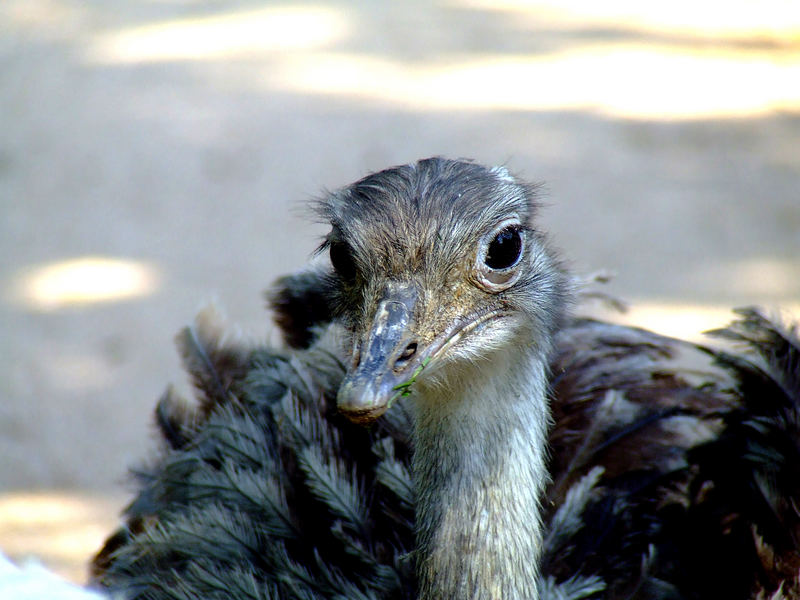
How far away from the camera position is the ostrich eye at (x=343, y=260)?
132 centimetres

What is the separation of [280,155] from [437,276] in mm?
2166

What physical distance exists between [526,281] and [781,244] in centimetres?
176

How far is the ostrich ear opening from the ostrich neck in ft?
2.03

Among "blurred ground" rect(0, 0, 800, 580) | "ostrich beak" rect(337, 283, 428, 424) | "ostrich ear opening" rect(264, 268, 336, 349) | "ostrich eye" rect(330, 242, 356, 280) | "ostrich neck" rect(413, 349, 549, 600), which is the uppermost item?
"blurred ground" rect(0, 0, 800, 580)

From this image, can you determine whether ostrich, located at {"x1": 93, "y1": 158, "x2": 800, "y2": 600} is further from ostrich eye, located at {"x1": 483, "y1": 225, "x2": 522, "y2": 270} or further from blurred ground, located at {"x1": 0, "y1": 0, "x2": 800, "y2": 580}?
blurred ground, located at {"x1": 0, "y1": 0, "x2": 800, "y2": 580}

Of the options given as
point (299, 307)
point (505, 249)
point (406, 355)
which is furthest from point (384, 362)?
point (299, 307)

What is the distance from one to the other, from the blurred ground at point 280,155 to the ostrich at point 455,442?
0.83m

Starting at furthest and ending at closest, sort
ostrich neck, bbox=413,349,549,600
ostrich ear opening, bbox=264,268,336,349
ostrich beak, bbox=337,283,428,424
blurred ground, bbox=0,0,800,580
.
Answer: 1. blurred ground, bbox=0,0,800,580
2. ostrich ear opening, bbox=264,268,336,349
3. ostrich neck, bbox=413,349,549,600
4. ostrich beak, bbox=337,283,428,424

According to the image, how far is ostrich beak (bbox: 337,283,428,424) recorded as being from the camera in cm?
111

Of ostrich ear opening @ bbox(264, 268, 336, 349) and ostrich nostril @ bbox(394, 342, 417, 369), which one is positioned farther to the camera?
ostrich ear opening @ bbox(264, 268, 336, 349)

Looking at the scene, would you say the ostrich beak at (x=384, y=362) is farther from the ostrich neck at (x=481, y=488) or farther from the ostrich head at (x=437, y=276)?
the ostrich neck at (x=481, y=488)

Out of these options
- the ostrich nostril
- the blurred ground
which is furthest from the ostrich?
the blurred ground

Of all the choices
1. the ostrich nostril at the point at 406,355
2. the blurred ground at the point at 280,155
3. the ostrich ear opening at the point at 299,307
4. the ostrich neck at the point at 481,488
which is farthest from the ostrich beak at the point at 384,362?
the blurred ground at the point at 280,155

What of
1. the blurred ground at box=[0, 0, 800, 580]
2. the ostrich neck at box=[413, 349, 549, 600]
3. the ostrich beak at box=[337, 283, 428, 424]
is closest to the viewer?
the ostrich beak at box=[337, 283, 428, 424]
